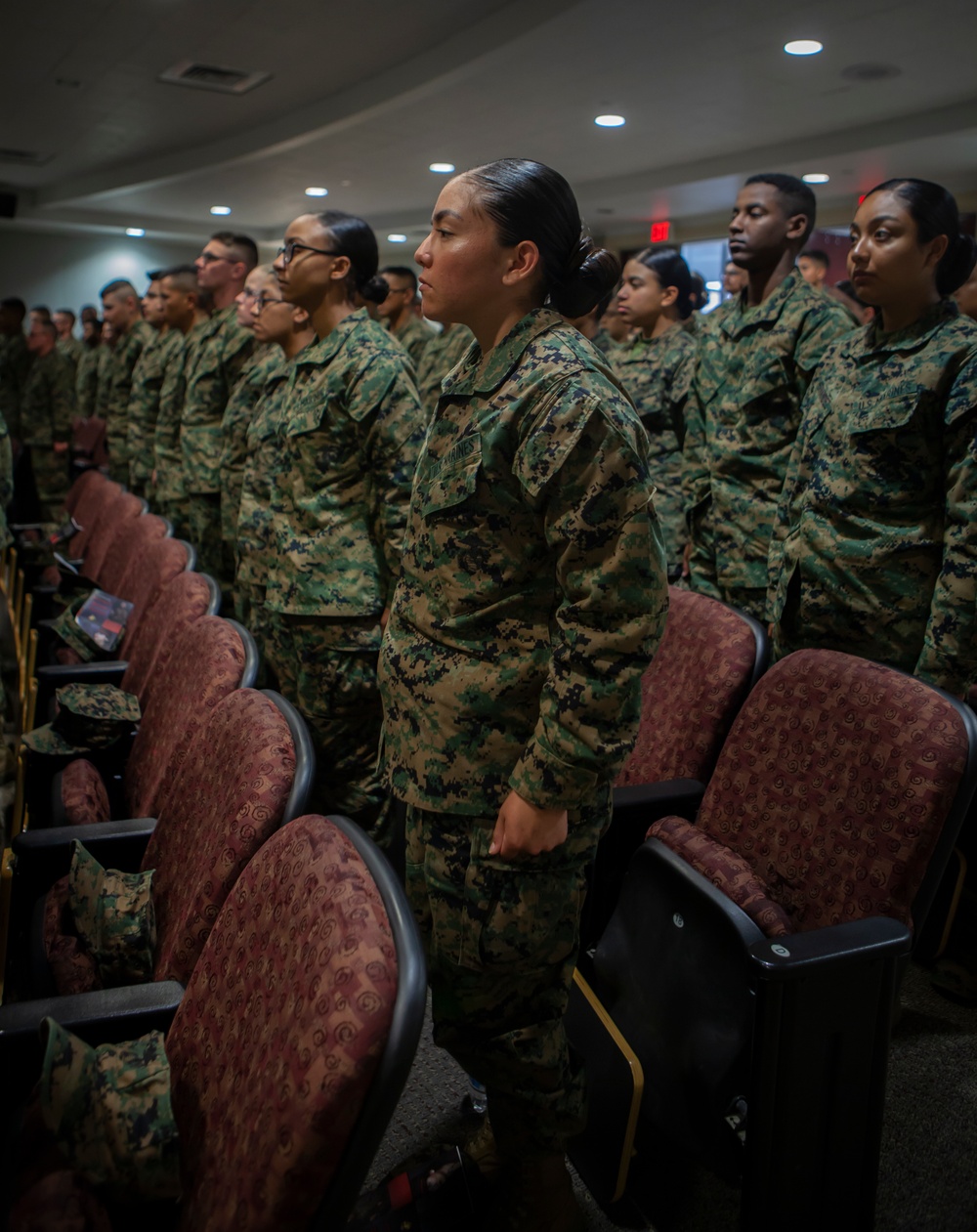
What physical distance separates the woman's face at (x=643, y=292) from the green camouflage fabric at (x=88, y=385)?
5858mm

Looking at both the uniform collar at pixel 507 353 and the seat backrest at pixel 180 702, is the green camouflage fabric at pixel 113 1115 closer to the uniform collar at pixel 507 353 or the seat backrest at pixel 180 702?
the seat backrest at pixel 180 702

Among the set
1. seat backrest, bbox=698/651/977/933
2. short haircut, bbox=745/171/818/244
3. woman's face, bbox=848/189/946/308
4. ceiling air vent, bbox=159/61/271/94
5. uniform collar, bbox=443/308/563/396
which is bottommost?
seat backrest, bbox=698/651/977/933

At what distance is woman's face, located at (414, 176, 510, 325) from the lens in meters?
1.26

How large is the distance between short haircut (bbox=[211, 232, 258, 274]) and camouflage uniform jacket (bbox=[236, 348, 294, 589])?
183 centimetres

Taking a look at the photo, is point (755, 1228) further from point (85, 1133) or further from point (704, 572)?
point (704, 572)

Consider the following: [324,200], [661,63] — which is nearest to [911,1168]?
[661,63]

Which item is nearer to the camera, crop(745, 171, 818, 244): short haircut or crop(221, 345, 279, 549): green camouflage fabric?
crop(745, 171, 818, 244): short haircut

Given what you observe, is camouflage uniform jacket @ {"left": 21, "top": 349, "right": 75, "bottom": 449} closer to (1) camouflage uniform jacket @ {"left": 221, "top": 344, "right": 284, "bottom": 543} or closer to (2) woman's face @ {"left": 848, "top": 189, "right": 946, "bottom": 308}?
(1) camouflage uniform jacket @ {"left": 221, "top": 344, "right": 284, "bottom": 543}

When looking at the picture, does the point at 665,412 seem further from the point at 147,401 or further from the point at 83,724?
the point at 147,401

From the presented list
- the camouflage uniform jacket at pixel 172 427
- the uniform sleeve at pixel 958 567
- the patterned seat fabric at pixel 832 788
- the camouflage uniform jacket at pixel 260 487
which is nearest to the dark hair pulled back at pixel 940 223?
the uniform sleeve at pixel 958 567

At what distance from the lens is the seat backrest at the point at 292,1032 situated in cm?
76

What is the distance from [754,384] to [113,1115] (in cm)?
221

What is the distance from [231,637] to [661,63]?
16.7ft

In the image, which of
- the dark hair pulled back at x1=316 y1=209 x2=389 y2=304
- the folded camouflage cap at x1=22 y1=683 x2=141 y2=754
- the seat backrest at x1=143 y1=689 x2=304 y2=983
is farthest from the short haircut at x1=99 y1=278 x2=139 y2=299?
the seat backrest at x1=143 y1=689 x2=304 y2=983
